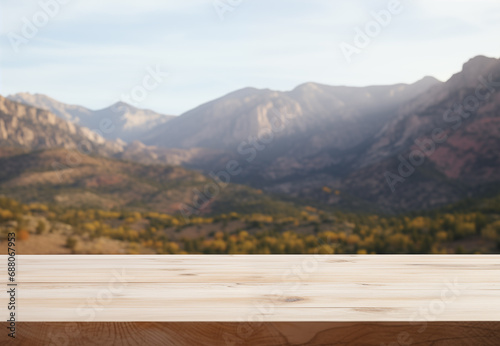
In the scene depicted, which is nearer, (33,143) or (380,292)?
(380,292)

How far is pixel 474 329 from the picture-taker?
56.9 inches

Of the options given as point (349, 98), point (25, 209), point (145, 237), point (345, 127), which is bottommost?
point (145, 237)

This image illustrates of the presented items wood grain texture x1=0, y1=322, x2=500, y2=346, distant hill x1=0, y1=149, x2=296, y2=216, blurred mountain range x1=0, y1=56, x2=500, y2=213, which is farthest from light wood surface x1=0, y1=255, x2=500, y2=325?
blurred mountain range x1=0, y1=56, x2=500, y2=213

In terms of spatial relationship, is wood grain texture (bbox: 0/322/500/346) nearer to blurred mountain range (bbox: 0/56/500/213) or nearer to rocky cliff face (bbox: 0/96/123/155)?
blurred mountain range (bbox: 0/56/500/213)

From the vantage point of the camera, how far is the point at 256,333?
1.43m

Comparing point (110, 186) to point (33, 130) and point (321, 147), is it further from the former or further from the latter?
point (321, 147)

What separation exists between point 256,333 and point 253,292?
0.48 m

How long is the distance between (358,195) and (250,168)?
4015 centimetres

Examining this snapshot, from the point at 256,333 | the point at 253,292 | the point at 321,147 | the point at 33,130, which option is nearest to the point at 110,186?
the point at 33,130

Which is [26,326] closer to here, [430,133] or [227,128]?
[430,133]

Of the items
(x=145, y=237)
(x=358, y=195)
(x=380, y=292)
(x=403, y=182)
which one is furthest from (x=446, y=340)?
(x=358, y=195)

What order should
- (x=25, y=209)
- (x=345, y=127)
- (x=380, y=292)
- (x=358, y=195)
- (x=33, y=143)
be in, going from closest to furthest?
(x=380, y=292) < (x=25, y=209) < (x=358, y=195) < (x=33, y=143) < (x=345, y=127)

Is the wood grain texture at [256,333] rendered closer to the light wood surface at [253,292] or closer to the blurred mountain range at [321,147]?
the light wood surface at [253,292]

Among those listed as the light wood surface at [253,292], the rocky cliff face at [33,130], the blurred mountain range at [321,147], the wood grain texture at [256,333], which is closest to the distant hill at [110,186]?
the blurred mountain range at [321,147]
